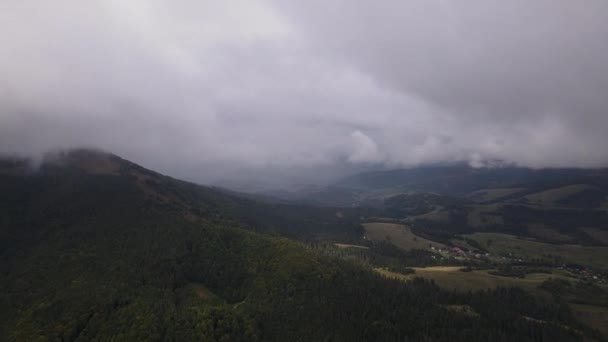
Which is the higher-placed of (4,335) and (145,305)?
(145,305)

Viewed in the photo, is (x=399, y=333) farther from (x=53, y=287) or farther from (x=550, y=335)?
(x=53, y=287)

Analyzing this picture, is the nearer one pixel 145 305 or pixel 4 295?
pixel 145 305

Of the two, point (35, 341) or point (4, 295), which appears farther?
point (4, 295)

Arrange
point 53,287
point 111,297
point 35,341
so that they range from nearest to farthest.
A: point 35,341 < point 111,297 < point 53,287

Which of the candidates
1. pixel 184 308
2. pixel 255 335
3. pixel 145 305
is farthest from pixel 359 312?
pixel 145 305

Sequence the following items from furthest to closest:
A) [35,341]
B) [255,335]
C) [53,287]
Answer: [53,287], [255,335], [35,341]

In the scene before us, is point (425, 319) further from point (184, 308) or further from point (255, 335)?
point (184, 308)

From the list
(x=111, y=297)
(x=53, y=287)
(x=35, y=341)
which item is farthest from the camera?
(x=53, y=287)

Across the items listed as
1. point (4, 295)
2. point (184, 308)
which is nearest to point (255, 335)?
point (184, 308)
